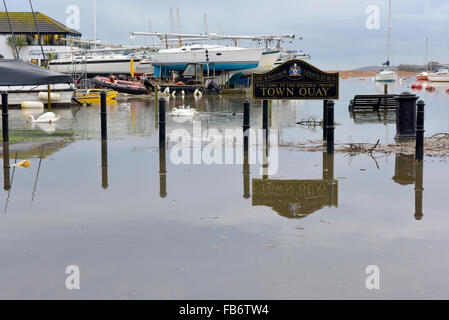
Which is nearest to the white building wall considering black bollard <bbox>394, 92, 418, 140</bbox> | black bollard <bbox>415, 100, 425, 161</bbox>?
black bollard <bbox>394, 92, 418, 140</bbox>

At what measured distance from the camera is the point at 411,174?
11117 mm

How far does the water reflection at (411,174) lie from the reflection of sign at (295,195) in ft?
3.69

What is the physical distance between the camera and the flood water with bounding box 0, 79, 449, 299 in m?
5.57

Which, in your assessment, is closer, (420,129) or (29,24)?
(420,129)

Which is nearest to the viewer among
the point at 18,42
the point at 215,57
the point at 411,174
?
the point at 411,174

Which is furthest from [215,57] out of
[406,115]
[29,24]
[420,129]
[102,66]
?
[420,129]

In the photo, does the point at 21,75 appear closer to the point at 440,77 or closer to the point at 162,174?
the point at 162,174

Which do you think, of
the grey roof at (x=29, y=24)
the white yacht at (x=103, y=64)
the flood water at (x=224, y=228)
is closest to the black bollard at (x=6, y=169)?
the flood water at (x=224, y=228)

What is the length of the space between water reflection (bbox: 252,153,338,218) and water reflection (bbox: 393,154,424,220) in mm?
1112

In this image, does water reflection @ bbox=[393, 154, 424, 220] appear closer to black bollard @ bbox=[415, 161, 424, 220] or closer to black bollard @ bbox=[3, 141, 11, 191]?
black bollard @ bbox=[415, 161, 424, 220]

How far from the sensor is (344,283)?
558 cm

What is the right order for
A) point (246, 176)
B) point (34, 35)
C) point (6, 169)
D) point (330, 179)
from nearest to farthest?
point (330, 179) < point (246, 176) < point (6, 169) < point (34, 35)

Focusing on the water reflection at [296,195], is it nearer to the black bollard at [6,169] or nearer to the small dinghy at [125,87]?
the black bollard at [6,169]

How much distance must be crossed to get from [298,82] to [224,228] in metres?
7.19
